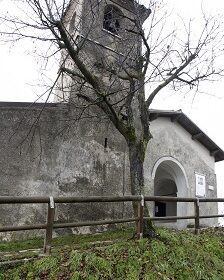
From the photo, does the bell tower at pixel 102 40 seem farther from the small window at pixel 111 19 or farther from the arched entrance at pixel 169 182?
the arched entrance at pixel 169 182

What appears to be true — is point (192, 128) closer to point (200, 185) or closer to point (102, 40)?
point (200, 185)

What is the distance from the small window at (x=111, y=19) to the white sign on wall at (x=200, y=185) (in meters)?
6.83

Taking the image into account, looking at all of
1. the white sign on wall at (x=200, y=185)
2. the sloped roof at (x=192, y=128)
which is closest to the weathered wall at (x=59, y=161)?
the sloped roof at (x=192, y=128)

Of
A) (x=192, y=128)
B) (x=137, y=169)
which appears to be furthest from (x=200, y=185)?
(x=137, y=169)

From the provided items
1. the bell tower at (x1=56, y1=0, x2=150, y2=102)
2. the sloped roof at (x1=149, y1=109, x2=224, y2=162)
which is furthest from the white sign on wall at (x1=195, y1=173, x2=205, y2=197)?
the bell tower at (x1=56, y1=0, x2=150, y2=102)

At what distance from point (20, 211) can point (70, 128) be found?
3.12 m

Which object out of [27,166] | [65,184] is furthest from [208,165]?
[27,166]

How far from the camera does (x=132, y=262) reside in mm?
6645

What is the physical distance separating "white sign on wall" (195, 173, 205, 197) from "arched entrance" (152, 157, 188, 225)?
625mm

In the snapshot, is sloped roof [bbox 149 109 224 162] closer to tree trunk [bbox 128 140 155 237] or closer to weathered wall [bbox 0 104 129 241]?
weathered wall [bbox 0 104 129 241]

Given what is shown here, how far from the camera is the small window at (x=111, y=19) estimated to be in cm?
1390

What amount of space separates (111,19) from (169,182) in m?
9.10

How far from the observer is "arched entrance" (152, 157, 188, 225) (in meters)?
14.0

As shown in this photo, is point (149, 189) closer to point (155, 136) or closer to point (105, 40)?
point (155, 136)
